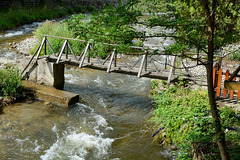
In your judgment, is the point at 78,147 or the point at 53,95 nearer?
the point at 78,147

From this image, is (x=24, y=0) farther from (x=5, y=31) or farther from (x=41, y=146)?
(x=41, y=146)

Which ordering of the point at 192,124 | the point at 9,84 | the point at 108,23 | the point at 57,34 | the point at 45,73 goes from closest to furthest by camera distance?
1. the point at 108,23
2. the point at 192,124
3. the point at 9,84
4. the point at 45,73
5. the point at 57,34

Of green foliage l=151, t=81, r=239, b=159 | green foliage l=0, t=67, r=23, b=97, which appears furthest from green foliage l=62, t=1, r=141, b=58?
green foliage l=0, t=67, r=23, b=97

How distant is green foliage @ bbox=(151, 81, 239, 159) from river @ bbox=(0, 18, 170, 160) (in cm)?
69

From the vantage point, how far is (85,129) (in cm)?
707

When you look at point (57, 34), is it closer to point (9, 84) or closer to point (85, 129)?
point (9, 84)

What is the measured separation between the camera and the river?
6.02 m

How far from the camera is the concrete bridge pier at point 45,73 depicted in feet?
30.2

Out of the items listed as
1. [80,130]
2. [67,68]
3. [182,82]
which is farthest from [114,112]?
[67,68]

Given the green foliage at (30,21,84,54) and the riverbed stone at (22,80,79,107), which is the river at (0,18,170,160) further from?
the green foliage at (30,21,84,54)

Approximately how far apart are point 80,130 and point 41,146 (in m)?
1.17

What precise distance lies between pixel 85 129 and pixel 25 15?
18107mm

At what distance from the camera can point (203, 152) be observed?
15.9 feet

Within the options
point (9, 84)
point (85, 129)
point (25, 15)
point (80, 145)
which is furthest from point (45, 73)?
point (25, 15)
